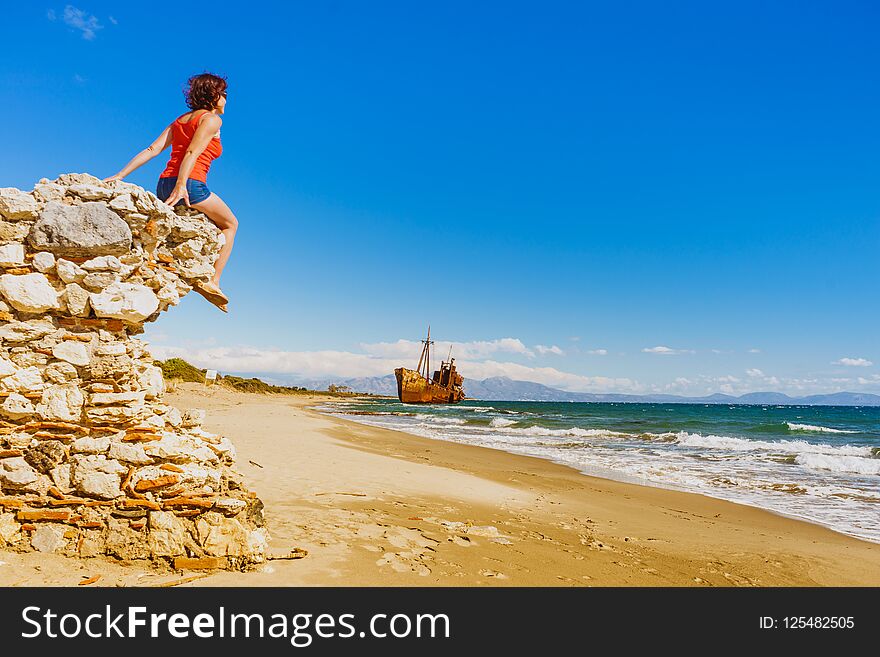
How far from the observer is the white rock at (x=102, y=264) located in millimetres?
4234

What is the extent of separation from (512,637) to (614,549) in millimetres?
3006

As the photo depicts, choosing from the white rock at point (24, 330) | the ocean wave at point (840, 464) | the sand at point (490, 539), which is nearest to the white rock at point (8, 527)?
the sand at point (490, 539)

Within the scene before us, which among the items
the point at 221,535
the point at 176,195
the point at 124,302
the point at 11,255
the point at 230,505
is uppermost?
the point at 176,195

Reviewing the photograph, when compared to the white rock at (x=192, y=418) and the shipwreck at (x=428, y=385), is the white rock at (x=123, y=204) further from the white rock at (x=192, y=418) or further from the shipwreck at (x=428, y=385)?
Answer: the shipwreck at (x=428, y=385)

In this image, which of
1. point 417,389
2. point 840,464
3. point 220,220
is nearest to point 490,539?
point 220,220

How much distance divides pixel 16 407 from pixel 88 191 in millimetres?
1924

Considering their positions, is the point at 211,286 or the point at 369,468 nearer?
the point at 211,286

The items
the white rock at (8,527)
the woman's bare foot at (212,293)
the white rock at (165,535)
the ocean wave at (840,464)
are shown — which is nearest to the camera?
the white rock at (8,527)

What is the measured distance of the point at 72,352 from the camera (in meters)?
4.18

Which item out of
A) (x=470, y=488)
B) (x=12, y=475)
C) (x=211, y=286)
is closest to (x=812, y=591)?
(x=470, y=488)

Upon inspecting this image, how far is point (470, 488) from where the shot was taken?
9602 mm

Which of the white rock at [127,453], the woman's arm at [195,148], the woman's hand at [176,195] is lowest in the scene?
the white rock at [127,453]

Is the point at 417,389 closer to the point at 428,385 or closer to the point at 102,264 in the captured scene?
the point at 428,385

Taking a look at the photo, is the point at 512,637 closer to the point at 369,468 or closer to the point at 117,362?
the point at 117,362
